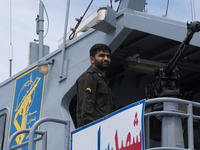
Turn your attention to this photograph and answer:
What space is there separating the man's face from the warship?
1.61 ft

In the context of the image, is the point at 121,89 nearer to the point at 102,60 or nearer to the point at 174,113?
the point at 102,60

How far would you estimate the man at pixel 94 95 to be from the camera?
5.75 metres

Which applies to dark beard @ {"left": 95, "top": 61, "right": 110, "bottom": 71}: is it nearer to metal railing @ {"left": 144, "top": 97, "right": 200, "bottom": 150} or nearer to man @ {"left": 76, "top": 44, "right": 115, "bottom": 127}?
man @ {"left": 76, "top": 44, "right": 115, "bottom": 127}

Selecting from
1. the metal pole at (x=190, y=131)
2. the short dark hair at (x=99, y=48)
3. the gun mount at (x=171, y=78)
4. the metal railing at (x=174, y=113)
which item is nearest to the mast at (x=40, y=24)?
the short dark hair at (x=99, y=48)

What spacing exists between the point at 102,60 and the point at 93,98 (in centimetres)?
50

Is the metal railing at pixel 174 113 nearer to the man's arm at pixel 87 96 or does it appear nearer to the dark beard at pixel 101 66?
the man's arm at pixel 87 96

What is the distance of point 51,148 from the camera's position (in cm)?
691

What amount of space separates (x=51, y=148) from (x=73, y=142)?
42.8 inches

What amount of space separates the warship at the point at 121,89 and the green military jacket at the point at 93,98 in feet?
0.48

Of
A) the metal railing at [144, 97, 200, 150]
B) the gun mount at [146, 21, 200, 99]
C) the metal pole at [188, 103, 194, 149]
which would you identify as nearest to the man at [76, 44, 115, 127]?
the gun mount at [146, 21, 200, 99]

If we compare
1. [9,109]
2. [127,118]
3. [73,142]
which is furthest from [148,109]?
[9,109]

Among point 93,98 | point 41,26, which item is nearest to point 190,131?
point 93,98

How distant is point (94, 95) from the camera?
5828 mm

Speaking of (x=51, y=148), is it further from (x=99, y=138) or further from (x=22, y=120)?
(x=99, y=138)
